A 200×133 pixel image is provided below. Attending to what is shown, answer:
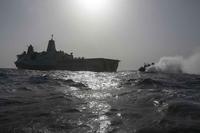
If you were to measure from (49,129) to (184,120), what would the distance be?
12.2 ft

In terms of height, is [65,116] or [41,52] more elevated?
[41,52]

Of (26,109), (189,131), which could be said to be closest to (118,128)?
(189,131)

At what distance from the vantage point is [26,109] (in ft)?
28.2

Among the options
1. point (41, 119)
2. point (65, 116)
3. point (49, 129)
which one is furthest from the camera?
point (65, 116)

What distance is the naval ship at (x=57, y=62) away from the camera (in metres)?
82.2

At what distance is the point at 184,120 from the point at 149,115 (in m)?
1.30

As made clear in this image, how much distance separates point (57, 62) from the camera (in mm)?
83750

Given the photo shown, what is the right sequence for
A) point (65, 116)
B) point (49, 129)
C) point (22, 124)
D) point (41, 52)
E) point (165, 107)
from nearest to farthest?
point (49, 129) < point (22, 124) < point (65, 116) < point (165, 107) < point (41, 52)

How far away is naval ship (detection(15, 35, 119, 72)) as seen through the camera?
8218cm

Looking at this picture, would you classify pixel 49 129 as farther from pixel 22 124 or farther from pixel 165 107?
pixel 165 107

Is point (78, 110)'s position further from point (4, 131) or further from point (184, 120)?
point (184, 120)

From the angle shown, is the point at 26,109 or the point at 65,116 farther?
the point at 26,109

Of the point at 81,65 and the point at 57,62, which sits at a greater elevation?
the point at 57,62

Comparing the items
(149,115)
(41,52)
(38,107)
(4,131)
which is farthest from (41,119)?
(41,52)
